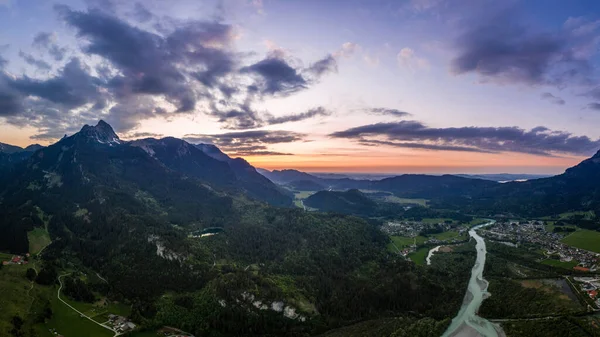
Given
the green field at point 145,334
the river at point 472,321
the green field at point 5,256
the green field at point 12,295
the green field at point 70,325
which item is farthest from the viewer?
the green field at point 5,256

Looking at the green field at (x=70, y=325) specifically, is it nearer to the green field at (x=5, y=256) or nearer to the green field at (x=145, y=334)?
the green field at (x=145, y=334)

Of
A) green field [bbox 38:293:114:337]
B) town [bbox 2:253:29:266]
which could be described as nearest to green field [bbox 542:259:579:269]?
green field [bbox 38:293:114:337]

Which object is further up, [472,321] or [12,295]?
[12,295]

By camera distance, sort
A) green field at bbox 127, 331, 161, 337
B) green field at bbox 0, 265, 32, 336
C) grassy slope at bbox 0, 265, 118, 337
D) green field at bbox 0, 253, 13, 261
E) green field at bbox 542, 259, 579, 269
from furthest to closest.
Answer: green field at bbox 542, 259, 579, 269
green field at bbox 0, 253, 13, 261
green field at bbox 127, 331, 161, 337
grassy slope at bbox 0, 265, 118, 337
green field at bbox 0, 265, 32, 336

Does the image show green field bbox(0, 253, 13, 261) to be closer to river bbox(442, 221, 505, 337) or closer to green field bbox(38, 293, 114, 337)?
green field bbox(38, 293, 114, 337)

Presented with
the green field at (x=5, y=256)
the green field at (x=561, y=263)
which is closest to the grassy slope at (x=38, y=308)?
the green field at (x=5, y=256)

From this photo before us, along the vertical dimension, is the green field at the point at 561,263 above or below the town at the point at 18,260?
below

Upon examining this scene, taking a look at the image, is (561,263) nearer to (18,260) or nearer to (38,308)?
(38,308)

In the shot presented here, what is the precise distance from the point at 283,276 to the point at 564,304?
127 meters

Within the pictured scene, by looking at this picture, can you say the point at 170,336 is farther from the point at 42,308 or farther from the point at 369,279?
the point at 369,279

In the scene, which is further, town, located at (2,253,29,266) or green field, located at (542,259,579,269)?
green field, located at (542,259,579,269)

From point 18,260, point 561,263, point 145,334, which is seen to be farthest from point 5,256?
point 561,263

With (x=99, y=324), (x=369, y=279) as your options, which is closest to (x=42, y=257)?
(x=99, y=324)

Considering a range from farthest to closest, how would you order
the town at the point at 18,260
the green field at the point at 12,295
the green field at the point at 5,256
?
the green field at the point at 5,256 < the town at the point at 18,260 < the green field at the point at 12,295
